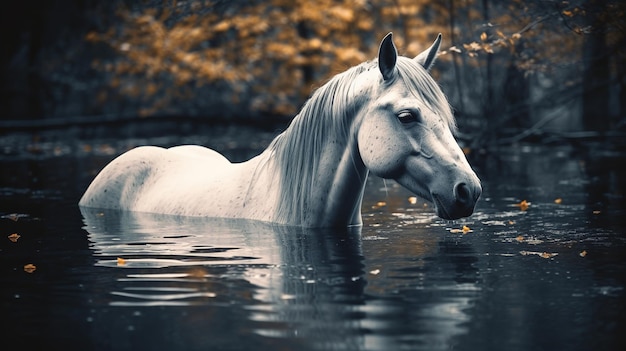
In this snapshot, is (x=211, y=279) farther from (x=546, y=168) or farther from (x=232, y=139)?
(x=232, y=139)

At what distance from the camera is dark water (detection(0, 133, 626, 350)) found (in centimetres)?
442

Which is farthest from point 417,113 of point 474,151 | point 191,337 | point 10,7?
point 10,7

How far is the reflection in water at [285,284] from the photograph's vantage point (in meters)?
4.49

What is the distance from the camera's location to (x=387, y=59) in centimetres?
704

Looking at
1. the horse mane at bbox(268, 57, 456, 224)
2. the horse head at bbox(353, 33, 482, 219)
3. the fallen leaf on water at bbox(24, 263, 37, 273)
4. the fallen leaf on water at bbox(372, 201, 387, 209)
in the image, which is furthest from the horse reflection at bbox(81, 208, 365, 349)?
the fallen leaf on water at bbox(372, 201, 387, 209)

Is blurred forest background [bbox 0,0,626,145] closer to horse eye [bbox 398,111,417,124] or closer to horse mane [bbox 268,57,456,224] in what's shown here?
horse mane [bbox 268,57,456,224]

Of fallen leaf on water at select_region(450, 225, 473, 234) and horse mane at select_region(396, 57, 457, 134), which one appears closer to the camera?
horse mane at select_region(396, 57, 457, 134)

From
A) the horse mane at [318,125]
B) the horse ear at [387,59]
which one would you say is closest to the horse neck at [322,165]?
the horse mane at [318,125]

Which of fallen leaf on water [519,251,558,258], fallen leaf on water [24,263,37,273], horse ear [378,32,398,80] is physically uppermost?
horse ear [378,32,398,80]

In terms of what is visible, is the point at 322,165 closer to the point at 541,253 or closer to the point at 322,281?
the point at 541,253

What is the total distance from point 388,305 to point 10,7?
58.1ft

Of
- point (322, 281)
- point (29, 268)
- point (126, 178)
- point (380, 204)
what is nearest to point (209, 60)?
point (380, 204)

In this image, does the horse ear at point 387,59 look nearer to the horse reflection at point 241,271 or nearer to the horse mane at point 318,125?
the horse mane at point 318,125

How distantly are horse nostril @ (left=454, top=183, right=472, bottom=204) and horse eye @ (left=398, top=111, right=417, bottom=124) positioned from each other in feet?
2.05
